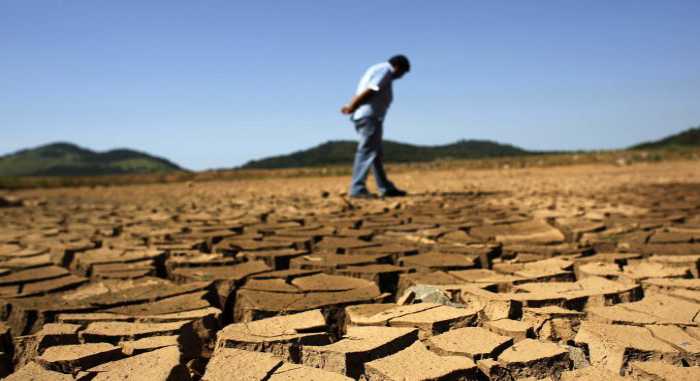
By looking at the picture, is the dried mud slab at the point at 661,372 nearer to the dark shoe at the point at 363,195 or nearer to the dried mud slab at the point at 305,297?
the dried mud slab at the point at 305,297

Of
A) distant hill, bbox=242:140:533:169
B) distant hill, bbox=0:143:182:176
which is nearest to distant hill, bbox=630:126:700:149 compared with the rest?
distant hill, bbox=242:140:533:169

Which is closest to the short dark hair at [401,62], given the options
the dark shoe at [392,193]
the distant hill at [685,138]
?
the dark shoe at [392,193]

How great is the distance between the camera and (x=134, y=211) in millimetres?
5895

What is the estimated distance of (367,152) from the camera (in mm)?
5801

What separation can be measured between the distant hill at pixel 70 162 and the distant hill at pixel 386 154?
2356 cm

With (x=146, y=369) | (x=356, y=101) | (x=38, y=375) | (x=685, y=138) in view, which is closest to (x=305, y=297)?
(x=146, y=369)

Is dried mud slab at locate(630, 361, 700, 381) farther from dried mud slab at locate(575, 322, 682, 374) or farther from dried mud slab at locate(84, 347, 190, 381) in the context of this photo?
dried mud slab at locate(84, 347, 190, 381)

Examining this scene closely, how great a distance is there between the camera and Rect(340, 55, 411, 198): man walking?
5504 mm

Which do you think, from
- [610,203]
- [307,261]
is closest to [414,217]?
[307,261]

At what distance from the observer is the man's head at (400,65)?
5.50 meters

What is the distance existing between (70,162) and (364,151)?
64682mm

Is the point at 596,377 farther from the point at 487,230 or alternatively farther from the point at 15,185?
the point at 15,185

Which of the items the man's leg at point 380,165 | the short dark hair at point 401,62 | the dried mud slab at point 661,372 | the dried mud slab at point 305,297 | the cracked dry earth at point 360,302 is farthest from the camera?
the man's leg at point 380,165

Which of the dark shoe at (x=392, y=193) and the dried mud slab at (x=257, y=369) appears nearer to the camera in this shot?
the dried mud slab at (x=257, y=369)
